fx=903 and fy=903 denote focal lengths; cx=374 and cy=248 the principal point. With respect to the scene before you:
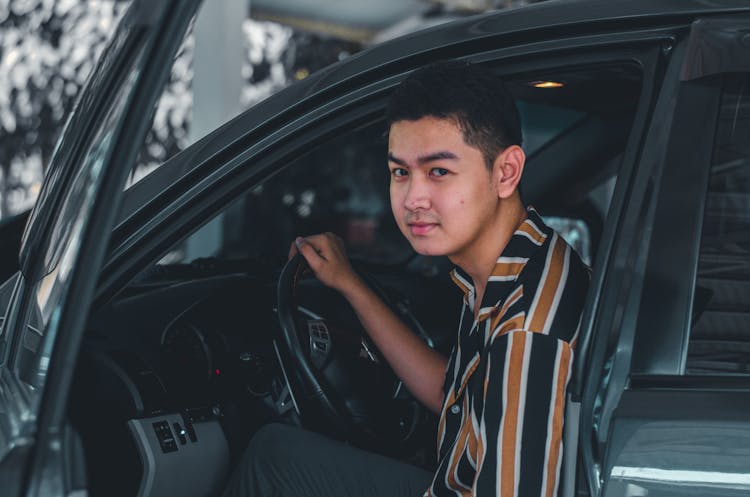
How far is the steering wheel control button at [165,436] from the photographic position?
183 cm

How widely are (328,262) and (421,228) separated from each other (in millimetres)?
442

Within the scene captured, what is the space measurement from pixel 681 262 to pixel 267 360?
1.00 metres

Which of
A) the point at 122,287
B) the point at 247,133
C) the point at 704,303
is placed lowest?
the point at 122,287

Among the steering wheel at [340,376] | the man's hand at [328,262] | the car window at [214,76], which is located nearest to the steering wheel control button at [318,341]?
the steering wheel at [340,376]

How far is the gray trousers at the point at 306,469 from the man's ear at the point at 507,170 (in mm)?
648

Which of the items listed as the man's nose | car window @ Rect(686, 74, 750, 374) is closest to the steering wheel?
the man's nose

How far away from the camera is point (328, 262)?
195cm

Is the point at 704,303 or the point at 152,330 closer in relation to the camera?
the point at 704,303

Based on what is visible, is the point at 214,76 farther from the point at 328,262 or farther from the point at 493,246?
the point at 493,246

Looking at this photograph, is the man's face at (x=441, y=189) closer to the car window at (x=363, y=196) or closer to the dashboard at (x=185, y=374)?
the car window at (x=363, y=196)

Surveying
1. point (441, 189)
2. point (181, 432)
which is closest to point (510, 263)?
point (441, 189)

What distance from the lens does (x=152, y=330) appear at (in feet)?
6.51

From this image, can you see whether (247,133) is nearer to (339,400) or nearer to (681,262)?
(339,400)

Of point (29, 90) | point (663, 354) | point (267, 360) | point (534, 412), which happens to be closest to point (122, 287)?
point (267, 360)
